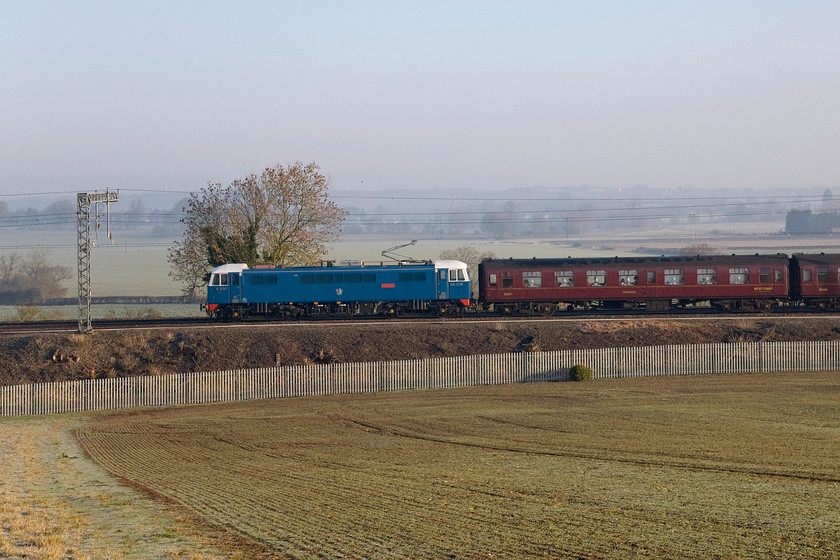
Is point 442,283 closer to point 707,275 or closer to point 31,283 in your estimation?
point 707,275

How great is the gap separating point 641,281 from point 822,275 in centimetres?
1192

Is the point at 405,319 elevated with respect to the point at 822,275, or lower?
lower

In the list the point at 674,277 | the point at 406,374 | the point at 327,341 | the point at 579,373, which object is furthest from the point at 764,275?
the point at 327,341

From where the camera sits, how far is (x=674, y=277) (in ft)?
181

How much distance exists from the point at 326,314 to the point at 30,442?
2500 cm

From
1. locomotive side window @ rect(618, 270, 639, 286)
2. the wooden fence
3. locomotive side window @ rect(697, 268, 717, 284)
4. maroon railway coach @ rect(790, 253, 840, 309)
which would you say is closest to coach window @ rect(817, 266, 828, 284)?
maroon railway coach @ rect(790, 253, 840, 309)

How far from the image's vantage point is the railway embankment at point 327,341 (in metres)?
44.6

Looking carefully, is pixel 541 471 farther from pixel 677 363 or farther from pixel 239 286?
pixel 239 286

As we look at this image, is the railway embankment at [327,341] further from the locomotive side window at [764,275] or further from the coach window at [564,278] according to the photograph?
the coach window at [564,278]

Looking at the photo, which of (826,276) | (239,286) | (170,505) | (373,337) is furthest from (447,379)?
(826,276)

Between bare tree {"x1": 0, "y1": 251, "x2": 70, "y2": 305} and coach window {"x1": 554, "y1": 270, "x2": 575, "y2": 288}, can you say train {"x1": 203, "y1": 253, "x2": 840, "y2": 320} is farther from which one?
bare tree {"x1": 0, "y1": 251, "x2": 70, "y2": 305}

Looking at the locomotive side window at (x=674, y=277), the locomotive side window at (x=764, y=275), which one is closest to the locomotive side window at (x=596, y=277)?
the locomotive side window at (x=674, y=277)

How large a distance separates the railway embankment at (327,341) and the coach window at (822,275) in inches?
227

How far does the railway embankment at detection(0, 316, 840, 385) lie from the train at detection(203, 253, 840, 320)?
4339 mm
